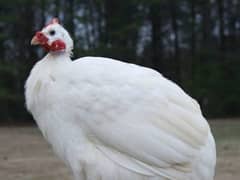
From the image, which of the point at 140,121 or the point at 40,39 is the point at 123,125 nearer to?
the point at 140,121

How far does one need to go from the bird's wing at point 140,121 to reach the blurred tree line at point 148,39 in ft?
57.3

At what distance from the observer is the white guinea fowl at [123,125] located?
3.14 metres

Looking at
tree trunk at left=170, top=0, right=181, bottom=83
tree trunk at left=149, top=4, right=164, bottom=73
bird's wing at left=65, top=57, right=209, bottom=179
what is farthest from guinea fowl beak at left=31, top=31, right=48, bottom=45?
tree trunk at left=170, top=0, right=181, bottom=83

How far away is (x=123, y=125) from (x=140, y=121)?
95mm

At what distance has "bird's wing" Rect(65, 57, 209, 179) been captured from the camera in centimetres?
313

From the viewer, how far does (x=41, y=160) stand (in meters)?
9.23

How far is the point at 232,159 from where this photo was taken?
28.1 feet

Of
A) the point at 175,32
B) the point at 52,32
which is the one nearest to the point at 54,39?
the point at 52,32

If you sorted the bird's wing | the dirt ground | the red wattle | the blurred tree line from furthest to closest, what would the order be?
the blurred tree line → the dirt ground → the red wattle → the bird's wing

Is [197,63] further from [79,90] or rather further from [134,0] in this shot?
[79,90]

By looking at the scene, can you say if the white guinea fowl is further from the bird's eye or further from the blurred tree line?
the blurred tree line

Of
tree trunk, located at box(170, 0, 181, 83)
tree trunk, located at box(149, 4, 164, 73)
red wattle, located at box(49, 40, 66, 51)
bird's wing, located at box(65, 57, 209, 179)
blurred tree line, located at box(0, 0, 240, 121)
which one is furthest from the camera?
tree trunk, located at box(170, 0, 181, 83)

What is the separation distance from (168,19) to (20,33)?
6883 mm

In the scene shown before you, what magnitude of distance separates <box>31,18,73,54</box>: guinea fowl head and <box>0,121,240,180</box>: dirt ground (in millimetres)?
3583
